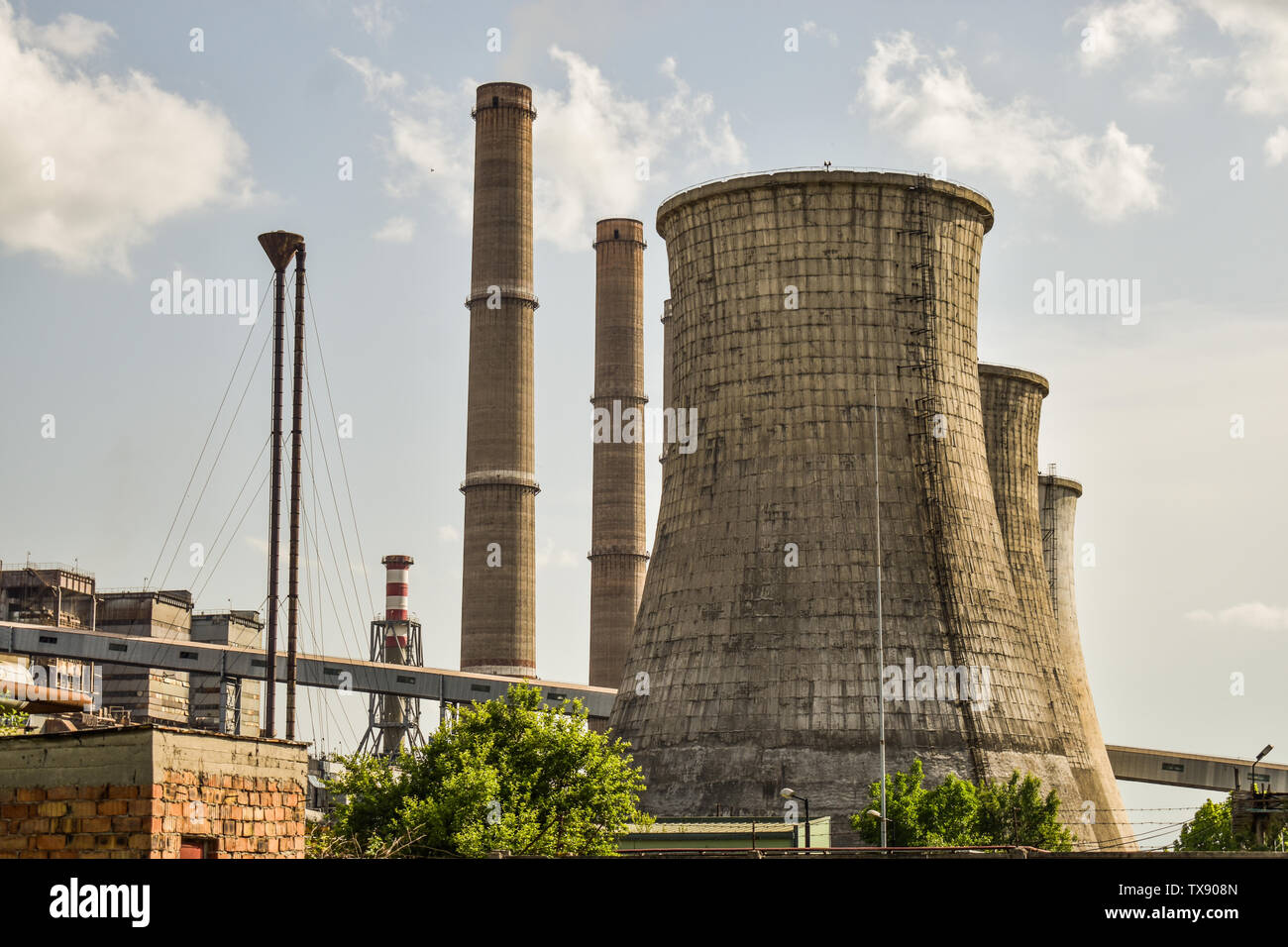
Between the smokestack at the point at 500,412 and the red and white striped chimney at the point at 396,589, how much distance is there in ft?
51.7

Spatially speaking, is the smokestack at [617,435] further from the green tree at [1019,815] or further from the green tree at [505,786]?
the green tree at [505,786]

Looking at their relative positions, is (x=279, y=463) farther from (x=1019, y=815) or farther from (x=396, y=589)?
(x=396, y=589)

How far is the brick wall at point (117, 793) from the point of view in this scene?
11.0 meters

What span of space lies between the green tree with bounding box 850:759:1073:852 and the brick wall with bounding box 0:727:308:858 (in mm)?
25258

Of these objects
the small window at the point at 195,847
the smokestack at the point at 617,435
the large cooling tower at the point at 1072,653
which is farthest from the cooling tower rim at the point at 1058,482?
the small window at the point at 195,847

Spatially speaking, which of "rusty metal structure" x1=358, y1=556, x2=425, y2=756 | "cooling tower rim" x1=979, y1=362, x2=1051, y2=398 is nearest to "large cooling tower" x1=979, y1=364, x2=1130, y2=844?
"cooling tower rim" x1=979, y1=362, x2=1051, y2=398

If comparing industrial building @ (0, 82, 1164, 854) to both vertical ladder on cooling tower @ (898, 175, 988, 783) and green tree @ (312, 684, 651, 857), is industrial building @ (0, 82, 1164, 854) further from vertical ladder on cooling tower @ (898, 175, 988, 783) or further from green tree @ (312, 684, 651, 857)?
green tree @ (312, 684, 651, 857)

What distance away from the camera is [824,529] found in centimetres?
3906

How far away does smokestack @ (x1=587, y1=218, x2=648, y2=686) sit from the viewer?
256 feet

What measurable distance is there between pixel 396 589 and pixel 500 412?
1930 cm

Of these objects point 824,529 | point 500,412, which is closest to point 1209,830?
point 824,529

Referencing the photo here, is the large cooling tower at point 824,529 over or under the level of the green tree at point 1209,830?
over
